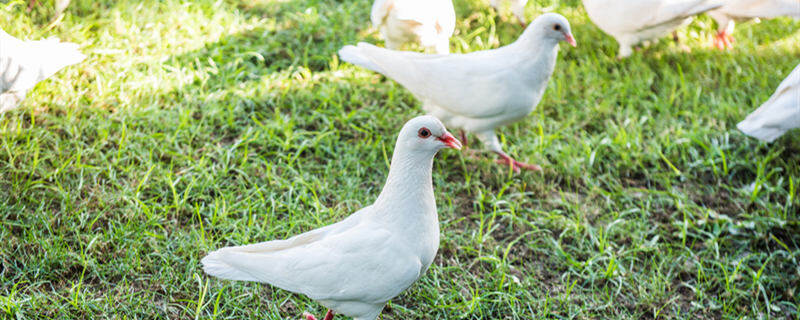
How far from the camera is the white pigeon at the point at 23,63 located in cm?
352

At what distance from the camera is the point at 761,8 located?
4969 mm

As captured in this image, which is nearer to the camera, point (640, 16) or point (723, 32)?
point (640, 16)

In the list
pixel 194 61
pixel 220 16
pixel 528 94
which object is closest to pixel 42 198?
pixel 194 61

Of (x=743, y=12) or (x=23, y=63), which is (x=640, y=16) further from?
(x=23, y=63)

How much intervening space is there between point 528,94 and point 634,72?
1829 millimetres

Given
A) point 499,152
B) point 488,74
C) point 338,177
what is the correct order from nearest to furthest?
A: point 488,74 < point 338,177 < point 499,152

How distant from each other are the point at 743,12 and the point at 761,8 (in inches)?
7.0

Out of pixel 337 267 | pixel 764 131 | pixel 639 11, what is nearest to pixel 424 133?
pixel 337 267

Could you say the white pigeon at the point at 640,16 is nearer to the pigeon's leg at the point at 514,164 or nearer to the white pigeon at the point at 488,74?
the white pigeon at the point at 488,74

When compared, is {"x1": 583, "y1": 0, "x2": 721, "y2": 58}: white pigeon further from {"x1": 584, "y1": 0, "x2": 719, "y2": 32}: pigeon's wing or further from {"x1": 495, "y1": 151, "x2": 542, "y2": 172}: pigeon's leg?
{"x1": 495, "y1": 151, "x2": 542, "y2": 172}: pigeon's leg

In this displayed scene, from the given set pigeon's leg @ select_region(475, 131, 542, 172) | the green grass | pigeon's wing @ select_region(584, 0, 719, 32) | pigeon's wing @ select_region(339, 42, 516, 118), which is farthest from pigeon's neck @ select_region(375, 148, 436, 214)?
pigeon's wing @ select_region(584, 0, 719, 32)

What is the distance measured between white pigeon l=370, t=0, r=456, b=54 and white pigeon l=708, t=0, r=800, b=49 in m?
2.00

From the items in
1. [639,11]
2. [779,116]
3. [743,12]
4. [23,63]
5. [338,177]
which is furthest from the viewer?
[743,12]

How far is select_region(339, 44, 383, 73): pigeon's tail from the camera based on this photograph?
4027mm
